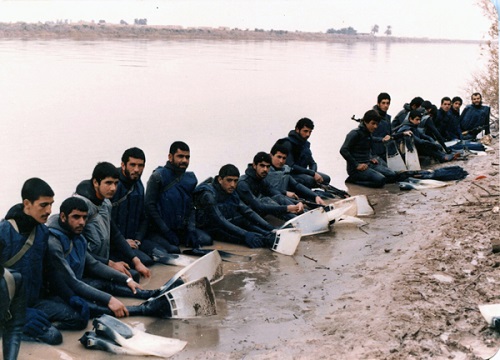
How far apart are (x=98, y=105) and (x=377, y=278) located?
15995 millimetres

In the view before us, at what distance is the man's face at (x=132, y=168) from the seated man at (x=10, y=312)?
2.18m

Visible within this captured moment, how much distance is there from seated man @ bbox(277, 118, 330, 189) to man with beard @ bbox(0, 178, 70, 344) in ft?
17.7

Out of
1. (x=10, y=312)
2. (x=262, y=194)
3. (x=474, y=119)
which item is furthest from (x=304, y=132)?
(x=474, y=119)

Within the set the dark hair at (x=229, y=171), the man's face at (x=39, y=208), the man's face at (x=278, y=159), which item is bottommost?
the man's face at (x=278, y=159)

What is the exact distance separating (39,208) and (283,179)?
476 centimetres

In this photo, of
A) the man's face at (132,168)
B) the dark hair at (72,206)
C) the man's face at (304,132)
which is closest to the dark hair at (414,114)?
the man's face at (304,132)

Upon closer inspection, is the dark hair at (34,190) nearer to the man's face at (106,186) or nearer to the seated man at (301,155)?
the man's face at (106,186)

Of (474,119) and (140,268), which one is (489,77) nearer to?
(474,119)

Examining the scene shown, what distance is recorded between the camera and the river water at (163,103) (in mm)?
15180

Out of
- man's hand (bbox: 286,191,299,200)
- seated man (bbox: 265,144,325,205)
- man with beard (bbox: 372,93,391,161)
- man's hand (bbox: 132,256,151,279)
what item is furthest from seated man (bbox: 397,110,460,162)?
man's hand (bbox: 132,256,151,279)

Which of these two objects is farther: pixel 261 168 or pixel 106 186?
pixel 261 168

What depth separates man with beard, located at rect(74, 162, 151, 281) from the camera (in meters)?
5.54

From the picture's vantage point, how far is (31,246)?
4.65 metres

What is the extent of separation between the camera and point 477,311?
5.16 meters
